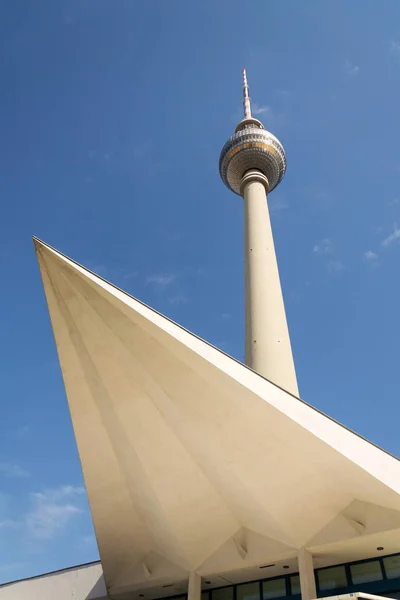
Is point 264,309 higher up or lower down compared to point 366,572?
higher up

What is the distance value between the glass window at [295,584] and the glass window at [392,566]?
3.04 m

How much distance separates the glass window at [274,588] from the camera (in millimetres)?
17703

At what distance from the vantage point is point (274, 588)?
58.7ft

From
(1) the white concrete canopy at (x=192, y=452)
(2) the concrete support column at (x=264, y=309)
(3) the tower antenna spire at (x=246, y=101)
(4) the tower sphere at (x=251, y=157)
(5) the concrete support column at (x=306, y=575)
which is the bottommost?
(5) the concrete support column at (x=306, y=575)

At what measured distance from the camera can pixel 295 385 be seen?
25.9m

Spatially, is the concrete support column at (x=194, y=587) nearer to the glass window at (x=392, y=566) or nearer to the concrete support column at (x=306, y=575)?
the concrete support column at (x=306, y=575)

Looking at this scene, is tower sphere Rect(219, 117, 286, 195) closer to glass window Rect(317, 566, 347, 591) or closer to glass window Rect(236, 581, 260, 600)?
glass window Rect(236, 581, 260, 600)

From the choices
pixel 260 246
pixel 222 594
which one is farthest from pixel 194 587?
pixel 260 246

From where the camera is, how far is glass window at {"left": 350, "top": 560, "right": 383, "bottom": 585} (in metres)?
16.2

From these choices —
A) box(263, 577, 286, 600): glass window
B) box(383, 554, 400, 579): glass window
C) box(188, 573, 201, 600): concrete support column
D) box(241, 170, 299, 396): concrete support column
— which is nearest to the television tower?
box(241, 170, 299, 396): concrete support column

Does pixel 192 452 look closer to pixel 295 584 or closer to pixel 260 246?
pixel 295 584

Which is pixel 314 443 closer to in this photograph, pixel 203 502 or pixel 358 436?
pixel 358 436

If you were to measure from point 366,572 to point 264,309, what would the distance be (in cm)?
1492

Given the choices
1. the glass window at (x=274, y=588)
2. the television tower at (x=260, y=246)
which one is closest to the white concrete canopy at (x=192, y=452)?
the glass window at (x=274, y=588)
